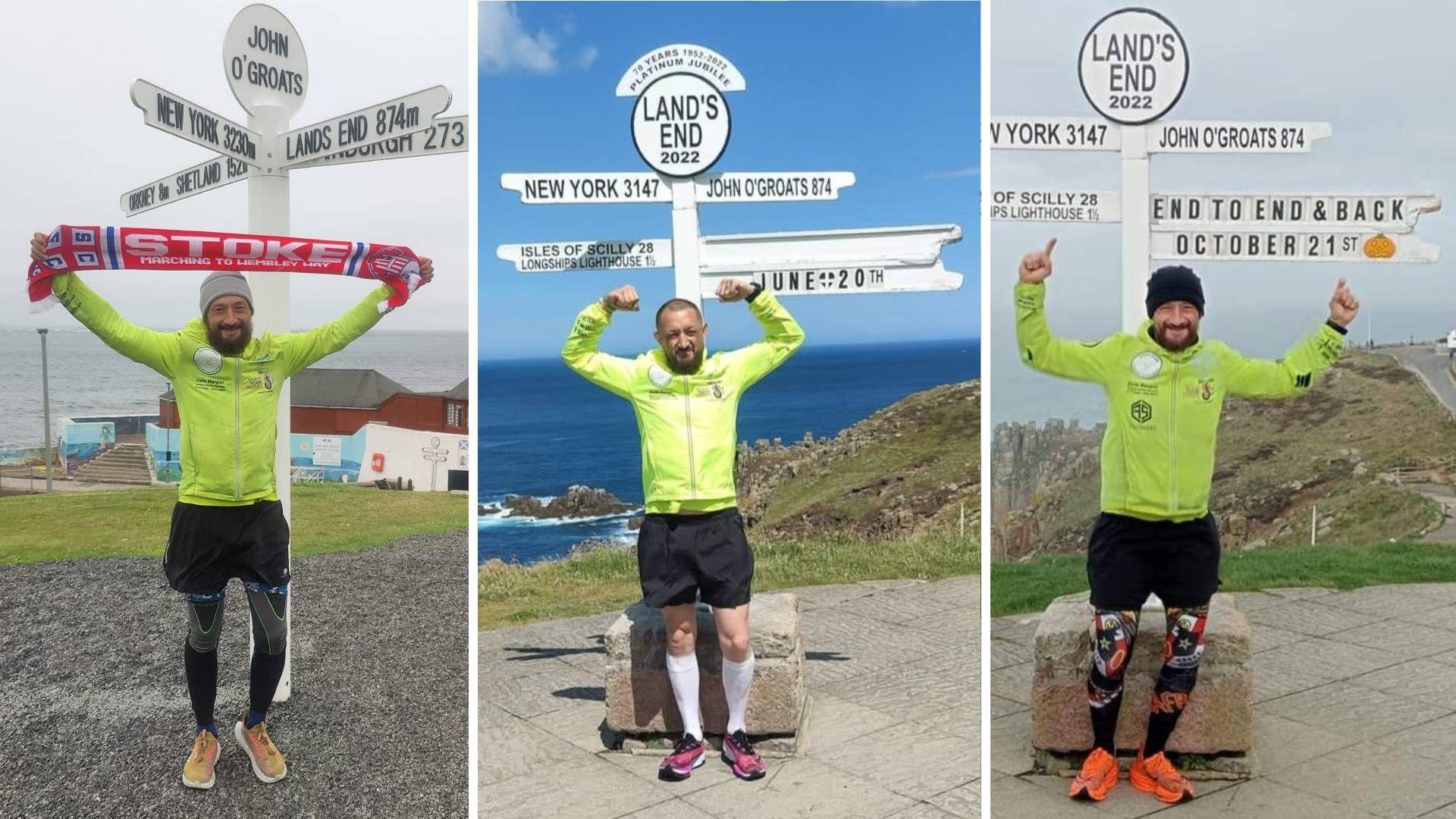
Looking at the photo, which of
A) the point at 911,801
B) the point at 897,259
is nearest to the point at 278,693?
the point at 911,801

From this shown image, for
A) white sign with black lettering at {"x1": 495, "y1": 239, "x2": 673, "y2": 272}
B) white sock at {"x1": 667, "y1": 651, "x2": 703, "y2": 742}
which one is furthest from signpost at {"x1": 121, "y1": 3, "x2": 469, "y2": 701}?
white sock at {"x1": 667, "y1": 651, "x2": 703, "y2": 742}

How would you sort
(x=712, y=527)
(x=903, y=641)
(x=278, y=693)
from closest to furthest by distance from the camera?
(x=712, y=527), (x=278, y=693), (x=903, y=641)

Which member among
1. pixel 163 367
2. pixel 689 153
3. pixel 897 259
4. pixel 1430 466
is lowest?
pixel 1430 466

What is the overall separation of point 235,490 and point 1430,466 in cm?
1148

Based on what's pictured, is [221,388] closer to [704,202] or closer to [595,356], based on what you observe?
[595,356]

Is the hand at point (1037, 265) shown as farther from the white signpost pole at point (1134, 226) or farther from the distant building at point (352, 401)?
the distant building at point (352, 401)

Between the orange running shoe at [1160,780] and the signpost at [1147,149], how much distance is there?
5.38 ft

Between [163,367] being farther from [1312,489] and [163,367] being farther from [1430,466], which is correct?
[1430,466]

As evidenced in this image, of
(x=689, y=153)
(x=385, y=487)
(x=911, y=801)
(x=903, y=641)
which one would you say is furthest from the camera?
(x=385, y=487)

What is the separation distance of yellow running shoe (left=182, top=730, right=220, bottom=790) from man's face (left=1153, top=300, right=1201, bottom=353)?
3.90 meters

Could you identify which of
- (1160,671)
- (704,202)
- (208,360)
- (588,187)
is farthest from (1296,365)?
(208,360)

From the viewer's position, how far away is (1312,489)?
11250 mm

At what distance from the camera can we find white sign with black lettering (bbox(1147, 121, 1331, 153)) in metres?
4.55

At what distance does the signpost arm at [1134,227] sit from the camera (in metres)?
4.52
